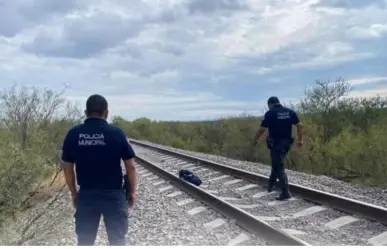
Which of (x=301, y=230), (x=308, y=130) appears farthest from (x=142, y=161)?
(x=301, y=230)

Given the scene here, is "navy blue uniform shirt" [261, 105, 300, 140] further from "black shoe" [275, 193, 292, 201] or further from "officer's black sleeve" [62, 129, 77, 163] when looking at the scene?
"officer's black sleeve" [62, 129, 77, 163]

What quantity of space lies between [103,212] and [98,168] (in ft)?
1.49

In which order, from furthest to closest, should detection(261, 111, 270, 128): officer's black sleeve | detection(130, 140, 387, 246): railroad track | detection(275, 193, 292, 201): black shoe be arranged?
1. detection(275, 193, 292, 201): black shoe
2. detection(261, 111, 270, 128): officer's black sleeve
3. detection(130, 140, 387, 246): railroad track

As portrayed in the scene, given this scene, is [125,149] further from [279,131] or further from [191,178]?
[191,178]

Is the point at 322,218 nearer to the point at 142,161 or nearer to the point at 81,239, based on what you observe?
the point at 81,239

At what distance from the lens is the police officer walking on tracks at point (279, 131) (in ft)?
36.1

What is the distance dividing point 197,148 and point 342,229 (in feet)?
129

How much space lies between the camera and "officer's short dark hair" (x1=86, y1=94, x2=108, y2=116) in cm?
526

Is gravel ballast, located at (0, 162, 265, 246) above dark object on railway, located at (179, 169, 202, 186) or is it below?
below

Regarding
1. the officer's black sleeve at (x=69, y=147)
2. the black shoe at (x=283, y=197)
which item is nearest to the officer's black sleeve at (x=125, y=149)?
the officer's black sleeve at (x=69, y=147)

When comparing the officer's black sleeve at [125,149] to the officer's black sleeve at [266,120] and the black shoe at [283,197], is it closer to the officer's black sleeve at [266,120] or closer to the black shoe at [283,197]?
the officer's black sleeve at [266,120]

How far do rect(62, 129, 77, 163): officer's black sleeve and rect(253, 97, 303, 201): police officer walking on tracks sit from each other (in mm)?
6352

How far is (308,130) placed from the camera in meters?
32.2

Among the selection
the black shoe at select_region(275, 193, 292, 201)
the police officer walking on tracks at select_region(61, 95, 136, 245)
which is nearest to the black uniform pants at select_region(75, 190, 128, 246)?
the police officer walking on tracks at select_region(61, 95, 136, 245)
